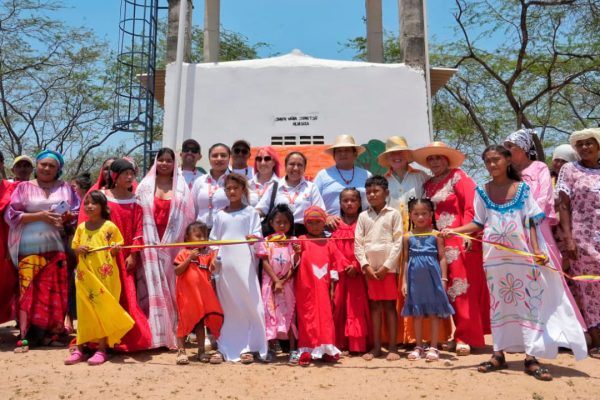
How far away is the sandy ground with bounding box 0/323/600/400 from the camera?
352 cm

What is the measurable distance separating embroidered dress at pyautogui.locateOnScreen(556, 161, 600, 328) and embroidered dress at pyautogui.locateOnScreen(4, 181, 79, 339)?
4433mm

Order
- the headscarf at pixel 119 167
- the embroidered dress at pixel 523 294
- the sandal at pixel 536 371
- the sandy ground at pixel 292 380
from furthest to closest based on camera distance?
the headscarf at pixel 119 167, the embroidered dress at pixel 523 294, the sandal at pixel 536 371, the sandy ground at pixel 292 380

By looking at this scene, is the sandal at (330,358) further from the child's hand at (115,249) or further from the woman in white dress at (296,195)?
the child's hand at (115,249)

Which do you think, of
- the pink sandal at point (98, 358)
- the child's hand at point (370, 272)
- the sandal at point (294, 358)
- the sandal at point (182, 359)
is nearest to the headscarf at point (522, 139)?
the child's hand at point (370, 272)

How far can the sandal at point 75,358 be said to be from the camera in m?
4.31

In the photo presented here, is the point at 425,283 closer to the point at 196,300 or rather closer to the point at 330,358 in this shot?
the point at 330,358

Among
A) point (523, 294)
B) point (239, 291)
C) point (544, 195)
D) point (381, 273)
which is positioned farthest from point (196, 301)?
point (544, 195)

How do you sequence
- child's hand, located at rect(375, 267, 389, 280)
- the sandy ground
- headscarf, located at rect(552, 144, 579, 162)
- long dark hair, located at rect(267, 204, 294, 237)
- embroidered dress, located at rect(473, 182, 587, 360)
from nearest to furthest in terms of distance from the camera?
the sandy ground < embroidered dress, located at rect(473, 182, 587, 360) < child's hand, located at rect(375, 267, 389, 280) < long dark hair, located at rect(267, 204, 294, 237) < headscarf, located at rect(552, 144, 579, 162)

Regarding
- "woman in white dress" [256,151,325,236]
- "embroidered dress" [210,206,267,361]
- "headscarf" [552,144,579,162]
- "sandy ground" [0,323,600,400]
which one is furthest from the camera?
"headscarf" [552,144,579,162]

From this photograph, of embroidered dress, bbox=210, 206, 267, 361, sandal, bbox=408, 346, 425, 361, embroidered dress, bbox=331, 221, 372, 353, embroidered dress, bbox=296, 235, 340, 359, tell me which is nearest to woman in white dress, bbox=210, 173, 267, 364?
embroidered dress, bbox=210, 206, 267, 361

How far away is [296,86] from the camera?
323 inches

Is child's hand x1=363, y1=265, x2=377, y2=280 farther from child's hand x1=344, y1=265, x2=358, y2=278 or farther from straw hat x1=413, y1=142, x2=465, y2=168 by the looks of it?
straw hat x1=413, y1=142, x2=465, y2=168

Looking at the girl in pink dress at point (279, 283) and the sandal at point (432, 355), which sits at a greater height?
the girl in pink dress at point (279, 283)

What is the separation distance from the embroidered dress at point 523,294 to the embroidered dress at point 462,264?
1.72 feet
